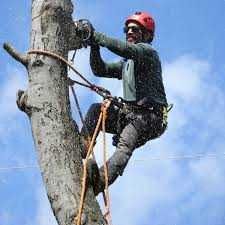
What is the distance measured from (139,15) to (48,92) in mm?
2305

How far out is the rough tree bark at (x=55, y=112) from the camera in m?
3.52

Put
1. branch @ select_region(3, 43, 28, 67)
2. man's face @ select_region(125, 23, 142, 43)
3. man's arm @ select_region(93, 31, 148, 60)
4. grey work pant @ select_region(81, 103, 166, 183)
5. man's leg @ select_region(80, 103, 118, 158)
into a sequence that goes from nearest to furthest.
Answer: branch @ select_region(3, 43, 28, 67) < man's arm @ select_region(93, 31, 148, 60) < grey work pant @ select_region(81, 103, 166, 183) < man's leg @ select_region(80, 103, 118, 158) < man's face @ select_region(125, 23, 142, 43)

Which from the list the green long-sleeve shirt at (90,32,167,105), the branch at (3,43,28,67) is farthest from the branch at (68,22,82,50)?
the green long-sleeve shirt at (90,32,167,105)

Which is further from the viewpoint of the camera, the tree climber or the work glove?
the tree climber

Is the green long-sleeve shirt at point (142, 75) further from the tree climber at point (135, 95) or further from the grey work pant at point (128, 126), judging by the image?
the grey work pant at point (128, 126)

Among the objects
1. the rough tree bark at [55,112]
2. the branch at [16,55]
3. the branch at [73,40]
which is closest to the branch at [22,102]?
the rough tree bark at [55,112]

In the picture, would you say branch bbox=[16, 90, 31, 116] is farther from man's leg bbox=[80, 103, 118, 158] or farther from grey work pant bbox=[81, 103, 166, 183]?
man's leg bbox=[80, 103, 118, 158]

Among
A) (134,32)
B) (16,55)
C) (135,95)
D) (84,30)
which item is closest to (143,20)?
(134,32)

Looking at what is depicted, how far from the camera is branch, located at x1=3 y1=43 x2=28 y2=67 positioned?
4.02 metres

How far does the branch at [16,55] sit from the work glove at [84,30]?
0.56 m

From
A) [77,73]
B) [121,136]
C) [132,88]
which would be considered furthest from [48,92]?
[132,88]

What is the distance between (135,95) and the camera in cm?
537

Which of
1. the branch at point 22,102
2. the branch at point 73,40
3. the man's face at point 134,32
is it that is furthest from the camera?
the man's face at point 134,32

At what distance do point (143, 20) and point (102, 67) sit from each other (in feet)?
2.13
